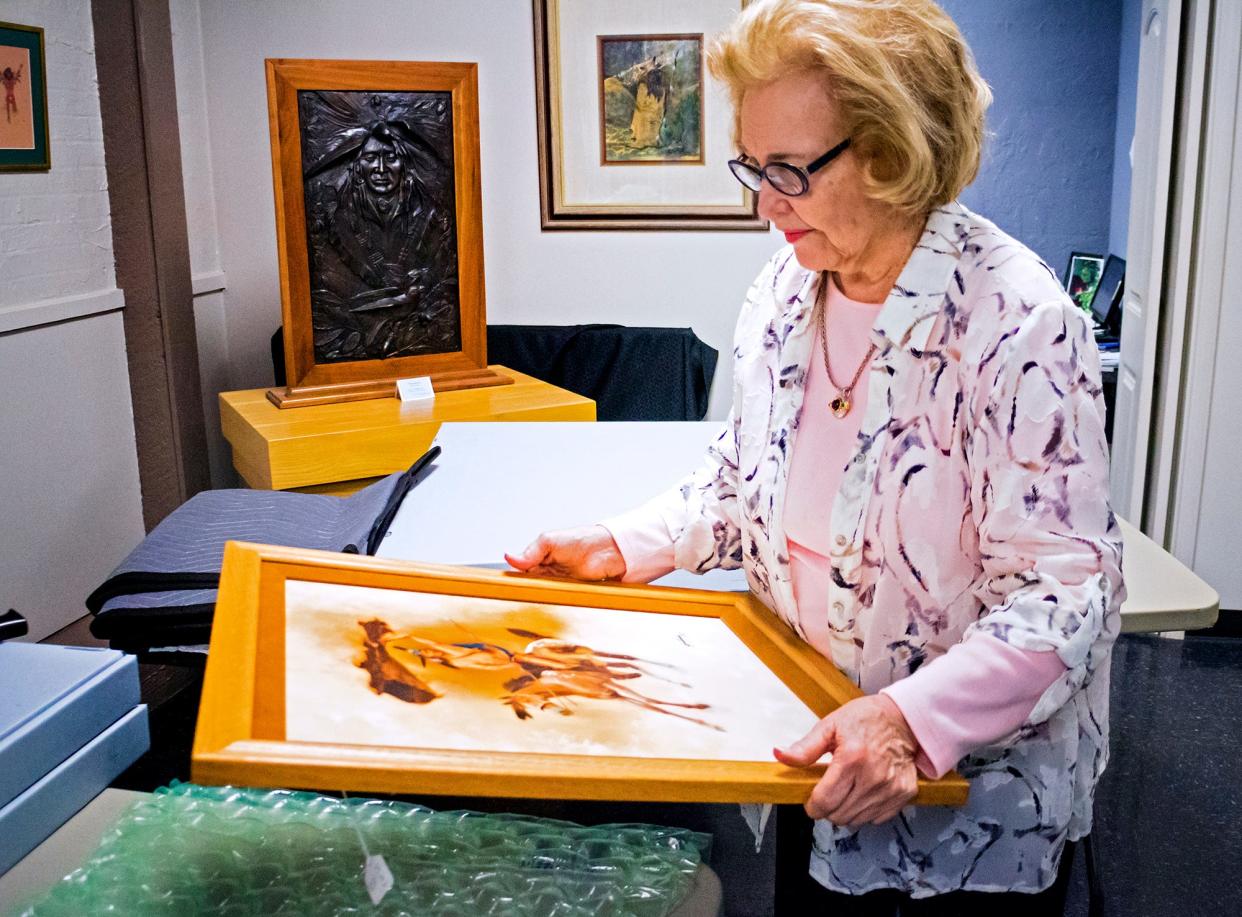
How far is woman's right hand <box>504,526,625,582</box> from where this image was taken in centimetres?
139

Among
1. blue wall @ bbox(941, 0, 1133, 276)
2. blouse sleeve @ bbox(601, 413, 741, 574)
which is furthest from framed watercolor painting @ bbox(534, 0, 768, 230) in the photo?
blouse sleeve @ bbox(601, 413, 741, 574)

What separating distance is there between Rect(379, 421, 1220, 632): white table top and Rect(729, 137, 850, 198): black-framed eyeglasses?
797mm

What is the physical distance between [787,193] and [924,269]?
155 mm

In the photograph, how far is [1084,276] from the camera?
199 inches

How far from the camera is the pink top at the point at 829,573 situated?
0.97m

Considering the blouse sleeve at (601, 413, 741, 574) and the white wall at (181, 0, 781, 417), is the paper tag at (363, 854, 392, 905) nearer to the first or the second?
the blouse sleeve at (601, 413, 741, 574)

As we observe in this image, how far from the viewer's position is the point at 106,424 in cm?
340

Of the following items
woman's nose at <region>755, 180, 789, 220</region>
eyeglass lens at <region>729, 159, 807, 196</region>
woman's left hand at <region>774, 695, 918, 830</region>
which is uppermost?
eyeglass lens at <region>729, 159, 807, 196</region>

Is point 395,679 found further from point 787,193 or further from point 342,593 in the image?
point 787,193

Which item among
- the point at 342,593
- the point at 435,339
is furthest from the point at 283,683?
the point at 435,339

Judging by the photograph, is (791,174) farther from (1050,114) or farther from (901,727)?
(1050,114)

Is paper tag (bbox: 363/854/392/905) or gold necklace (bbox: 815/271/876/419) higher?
gold necklace (bbox: 815/271/876/419)

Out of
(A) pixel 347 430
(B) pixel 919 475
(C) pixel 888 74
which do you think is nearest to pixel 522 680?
(B) pixel 919 475

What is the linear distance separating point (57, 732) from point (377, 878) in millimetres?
290
